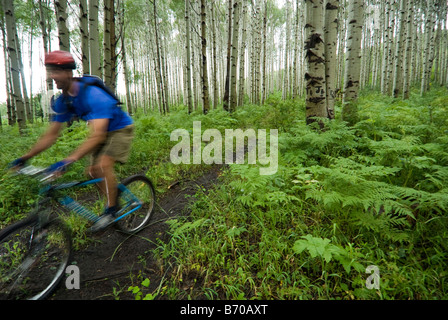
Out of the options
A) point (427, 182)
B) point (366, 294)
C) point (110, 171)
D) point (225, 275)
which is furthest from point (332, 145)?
point (110, 171)

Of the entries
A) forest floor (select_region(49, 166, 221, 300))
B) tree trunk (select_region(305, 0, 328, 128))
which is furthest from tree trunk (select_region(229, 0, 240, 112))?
forest floor (select_region(49, 166, 221, 300))

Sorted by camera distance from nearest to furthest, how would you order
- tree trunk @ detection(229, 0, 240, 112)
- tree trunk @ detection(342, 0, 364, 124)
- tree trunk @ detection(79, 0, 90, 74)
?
tree trunk @ detection(342, 0, 364, 124)
tree trunk @ detection(79, 0, 90, 74)
tree trunk @ detection(229, 0, 240, 112)

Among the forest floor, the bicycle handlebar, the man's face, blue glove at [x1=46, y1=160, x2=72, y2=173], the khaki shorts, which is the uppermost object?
the man's face

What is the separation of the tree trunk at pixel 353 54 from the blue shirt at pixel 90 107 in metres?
5.80

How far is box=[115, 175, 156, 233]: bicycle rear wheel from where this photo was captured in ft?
10.1

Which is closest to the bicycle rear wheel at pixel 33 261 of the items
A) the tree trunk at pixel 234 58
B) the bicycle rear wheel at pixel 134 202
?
the bicycle rear wheel at pixel 134 202

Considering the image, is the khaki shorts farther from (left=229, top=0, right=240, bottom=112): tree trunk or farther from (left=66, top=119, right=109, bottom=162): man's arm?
(left=229, top=0, right=240, bottom=112): tree trunk

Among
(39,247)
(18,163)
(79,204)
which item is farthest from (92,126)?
(39,247)

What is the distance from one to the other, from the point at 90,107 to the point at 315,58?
15.0 feet

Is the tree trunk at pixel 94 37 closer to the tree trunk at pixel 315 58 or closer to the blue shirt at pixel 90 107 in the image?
the blue shirt at pixel 90 107

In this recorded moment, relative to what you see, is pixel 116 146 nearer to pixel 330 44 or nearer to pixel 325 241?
pixel 325 241

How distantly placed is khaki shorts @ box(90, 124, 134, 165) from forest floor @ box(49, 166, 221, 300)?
1146 millimetres

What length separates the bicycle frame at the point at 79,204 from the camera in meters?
2.33
